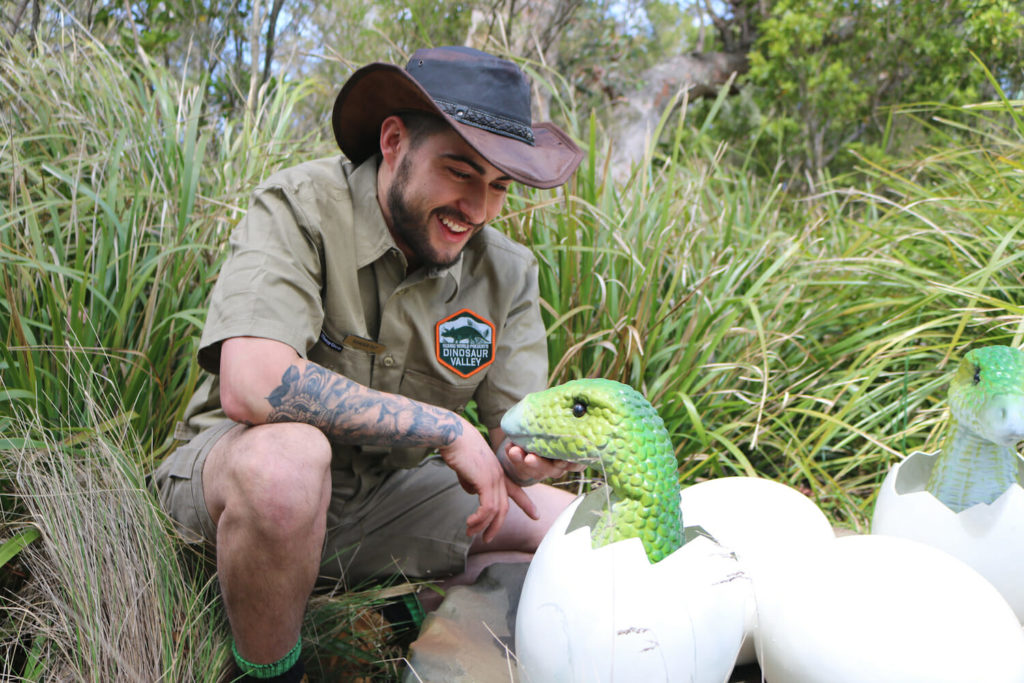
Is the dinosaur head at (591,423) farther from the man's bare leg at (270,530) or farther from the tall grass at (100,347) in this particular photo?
the tall grass at (100,347)

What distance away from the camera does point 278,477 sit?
156 centimetres

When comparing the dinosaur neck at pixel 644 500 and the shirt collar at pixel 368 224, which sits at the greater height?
the shirt collar at pixel 368 224

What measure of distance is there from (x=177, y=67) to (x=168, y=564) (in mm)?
3902

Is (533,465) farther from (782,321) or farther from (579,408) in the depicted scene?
(782,321)

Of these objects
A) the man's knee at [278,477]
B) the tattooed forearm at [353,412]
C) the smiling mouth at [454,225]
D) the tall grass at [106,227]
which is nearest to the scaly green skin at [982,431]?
the tattooed forearm at [353,412]

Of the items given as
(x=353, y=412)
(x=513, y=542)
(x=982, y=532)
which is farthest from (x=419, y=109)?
(x=982, y=532)

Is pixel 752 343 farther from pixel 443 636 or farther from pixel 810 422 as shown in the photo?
pixel 443 636

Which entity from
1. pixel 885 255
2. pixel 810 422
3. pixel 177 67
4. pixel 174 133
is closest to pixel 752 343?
pixel 810 422

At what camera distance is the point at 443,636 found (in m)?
1.69

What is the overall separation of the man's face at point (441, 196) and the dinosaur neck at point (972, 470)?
1.17 meters

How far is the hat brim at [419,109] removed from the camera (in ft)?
5.85

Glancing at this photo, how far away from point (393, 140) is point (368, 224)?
0.73 ft

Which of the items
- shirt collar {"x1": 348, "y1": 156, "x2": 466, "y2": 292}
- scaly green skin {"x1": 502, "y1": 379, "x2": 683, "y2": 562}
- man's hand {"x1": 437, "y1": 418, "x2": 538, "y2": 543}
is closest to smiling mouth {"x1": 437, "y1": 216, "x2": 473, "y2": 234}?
shirt collar {"x1": 348, "y1": 156, "x2": 466, "y2": 292}

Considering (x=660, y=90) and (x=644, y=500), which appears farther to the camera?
(x=660, y=90)
